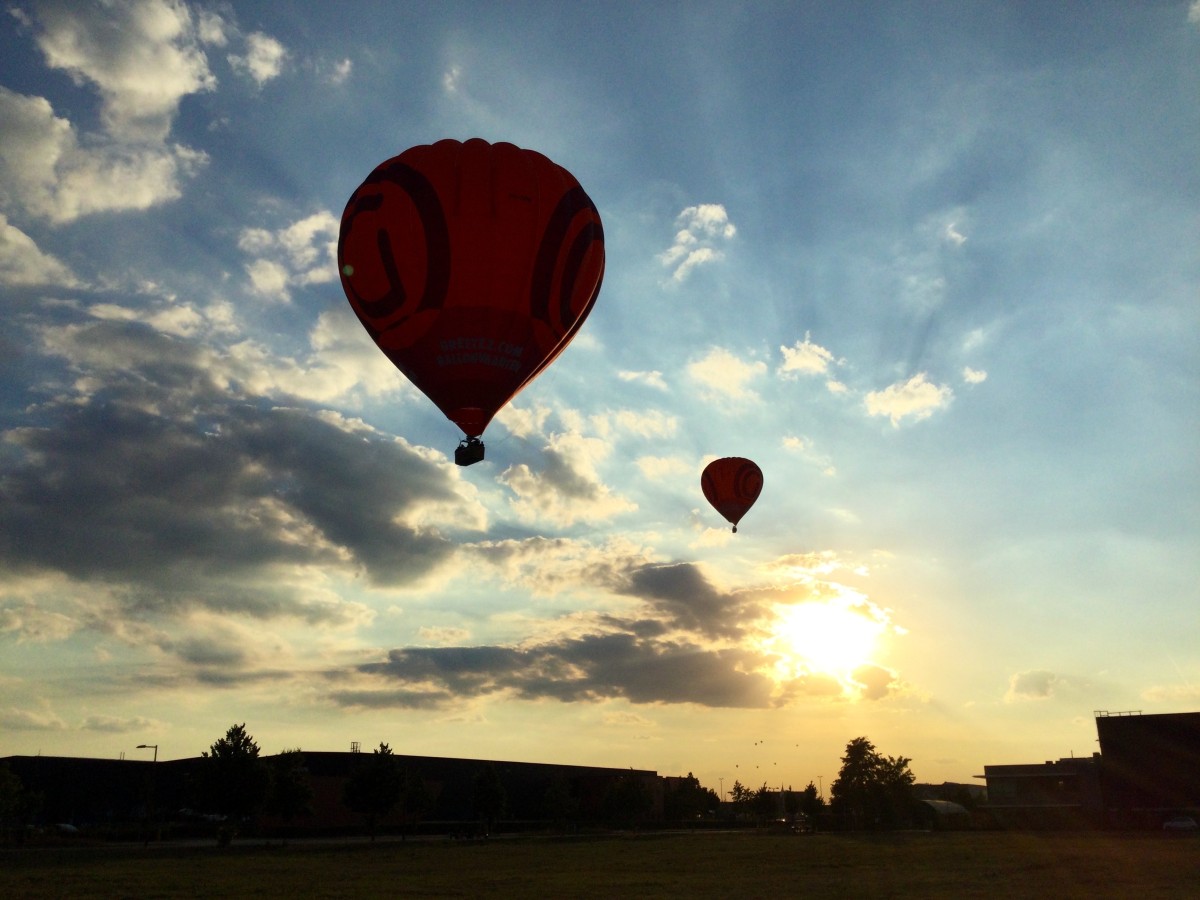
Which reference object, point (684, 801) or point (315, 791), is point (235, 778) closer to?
point (315, 791)

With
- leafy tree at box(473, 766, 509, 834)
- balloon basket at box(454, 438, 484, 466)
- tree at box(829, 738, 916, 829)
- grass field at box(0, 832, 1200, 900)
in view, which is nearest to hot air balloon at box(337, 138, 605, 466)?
balloon basket at box(454, 438, 484, 466)

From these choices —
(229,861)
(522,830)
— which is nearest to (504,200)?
(229,861)

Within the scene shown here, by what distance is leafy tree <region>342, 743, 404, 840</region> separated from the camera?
68.5 m

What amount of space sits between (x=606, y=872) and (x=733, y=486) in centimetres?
2316

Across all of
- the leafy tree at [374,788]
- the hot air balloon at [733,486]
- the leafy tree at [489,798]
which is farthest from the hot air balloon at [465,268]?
the leafy tree at [489,798]

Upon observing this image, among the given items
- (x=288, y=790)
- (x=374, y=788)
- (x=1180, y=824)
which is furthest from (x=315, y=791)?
(x=1180, y=824)

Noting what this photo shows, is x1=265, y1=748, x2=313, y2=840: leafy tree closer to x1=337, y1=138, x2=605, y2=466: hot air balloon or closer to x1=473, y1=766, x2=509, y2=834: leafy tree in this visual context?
x1=473, y1=766, x2=509, y2=834: leafy tree

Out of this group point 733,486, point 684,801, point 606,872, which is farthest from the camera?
point 684,801

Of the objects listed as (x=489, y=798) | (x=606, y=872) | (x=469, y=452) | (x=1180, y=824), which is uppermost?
(x=469, y=452)

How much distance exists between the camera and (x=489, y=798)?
82.2 m

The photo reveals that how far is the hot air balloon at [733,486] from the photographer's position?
5297cm

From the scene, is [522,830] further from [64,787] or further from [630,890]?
[630,890]

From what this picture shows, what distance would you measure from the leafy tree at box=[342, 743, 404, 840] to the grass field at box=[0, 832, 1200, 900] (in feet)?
39.0

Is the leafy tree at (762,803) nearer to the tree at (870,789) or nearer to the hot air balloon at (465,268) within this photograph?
the tree at (870,789)
